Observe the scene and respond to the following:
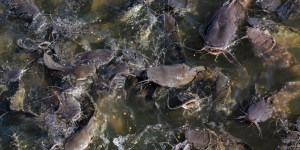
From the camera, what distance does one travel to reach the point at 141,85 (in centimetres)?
530

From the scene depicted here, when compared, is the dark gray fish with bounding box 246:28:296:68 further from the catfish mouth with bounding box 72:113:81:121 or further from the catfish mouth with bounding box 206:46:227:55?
the catfish mouth with bounding box 72:113:81:121

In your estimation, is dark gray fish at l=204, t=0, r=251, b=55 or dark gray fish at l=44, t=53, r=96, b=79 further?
dark gray fish at l=44, t=53, r=96, b=79

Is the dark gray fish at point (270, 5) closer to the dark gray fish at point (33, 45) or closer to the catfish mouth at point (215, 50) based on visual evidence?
the catfish mouth at point (215, 50)

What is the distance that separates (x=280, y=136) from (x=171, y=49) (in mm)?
2155

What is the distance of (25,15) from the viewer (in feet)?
20.2

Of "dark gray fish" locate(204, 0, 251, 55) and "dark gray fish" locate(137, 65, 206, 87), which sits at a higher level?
"dark gray fish" locate(204, 0, 251, 55)

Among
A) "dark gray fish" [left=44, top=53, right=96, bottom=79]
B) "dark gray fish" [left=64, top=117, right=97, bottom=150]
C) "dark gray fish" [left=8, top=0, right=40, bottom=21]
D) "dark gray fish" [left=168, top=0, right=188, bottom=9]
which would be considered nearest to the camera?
"dark gray fish" [left=64, top=117, right=97, bottom=150]

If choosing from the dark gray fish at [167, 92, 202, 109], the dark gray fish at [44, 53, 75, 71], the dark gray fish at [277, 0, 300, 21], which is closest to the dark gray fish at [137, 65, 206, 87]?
the dark gray fish at [167, 92, 202, 109]

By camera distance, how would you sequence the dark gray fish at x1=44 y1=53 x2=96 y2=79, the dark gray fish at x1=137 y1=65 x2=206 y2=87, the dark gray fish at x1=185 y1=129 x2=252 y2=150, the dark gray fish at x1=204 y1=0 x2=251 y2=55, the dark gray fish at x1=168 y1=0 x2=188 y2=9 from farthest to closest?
the dark gray fish at x1=168 y1=0 x2=188 y2=9
the dark gray fish at x1=44 y1=53 x2=96 y2=79
the dark gray fish at x1=204 y1=0 x2=251 y2=55
the dark gray fish at x1=137 y1=65 x2=206 y2=87
the dark gray fish at x1=185 y1=129 x2=252 y2=150

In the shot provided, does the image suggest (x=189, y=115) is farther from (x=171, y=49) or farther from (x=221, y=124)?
(x=171, y=49)

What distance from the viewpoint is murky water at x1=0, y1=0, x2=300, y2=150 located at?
16.5 feet

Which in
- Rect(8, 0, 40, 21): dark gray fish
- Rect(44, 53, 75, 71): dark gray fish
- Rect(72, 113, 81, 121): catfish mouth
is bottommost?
Rect(72, 113, 81, 121): catfish mouth

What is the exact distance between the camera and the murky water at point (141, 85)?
5043 mm

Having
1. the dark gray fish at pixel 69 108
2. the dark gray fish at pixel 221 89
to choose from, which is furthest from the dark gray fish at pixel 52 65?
the dark gray fish at pixel 221 89
